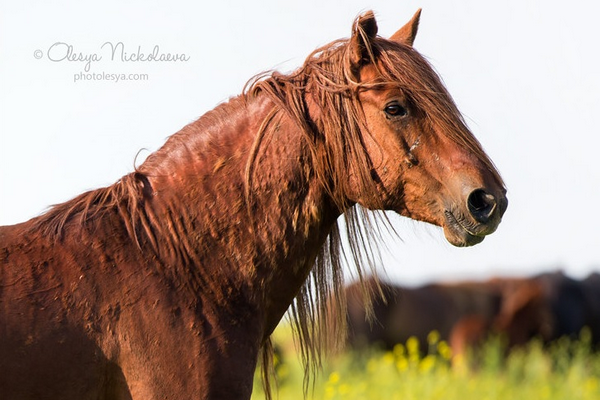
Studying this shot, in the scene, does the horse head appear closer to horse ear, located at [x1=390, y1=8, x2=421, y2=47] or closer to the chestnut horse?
the chestnut horse

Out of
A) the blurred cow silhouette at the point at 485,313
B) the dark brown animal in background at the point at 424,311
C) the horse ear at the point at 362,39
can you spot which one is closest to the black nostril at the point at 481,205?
the horse ear at the point at 362,39

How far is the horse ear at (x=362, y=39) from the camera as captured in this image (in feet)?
10.6

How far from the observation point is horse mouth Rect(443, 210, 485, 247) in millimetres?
3070

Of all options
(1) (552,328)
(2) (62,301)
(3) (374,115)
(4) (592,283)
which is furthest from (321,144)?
(4) (592,283)

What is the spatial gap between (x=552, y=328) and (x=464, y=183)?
437 inches

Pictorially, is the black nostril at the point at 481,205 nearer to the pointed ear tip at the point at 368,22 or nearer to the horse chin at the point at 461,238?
the horse chin at the point at 461,238

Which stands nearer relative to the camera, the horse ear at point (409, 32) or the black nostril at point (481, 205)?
the black nostril at point (481, 205)

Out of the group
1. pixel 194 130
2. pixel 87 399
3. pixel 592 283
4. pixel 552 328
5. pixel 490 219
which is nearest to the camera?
pixel 87 399

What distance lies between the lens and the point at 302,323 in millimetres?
3434


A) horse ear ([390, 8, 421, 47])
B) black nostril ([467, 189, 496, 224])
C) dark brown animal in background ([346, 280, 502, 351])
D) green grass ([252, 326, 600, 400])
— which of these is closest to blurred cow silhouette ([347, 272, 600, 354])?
dark brown animal in background ([346, 280, 502, 351])

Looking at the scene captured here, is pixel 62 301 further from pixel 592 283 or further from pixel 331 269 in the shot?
pixel 592 283

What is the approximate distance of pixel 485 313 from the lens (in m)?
15.2

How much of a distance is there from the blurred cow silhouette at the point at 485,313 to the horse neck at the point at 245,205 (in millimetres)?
9725

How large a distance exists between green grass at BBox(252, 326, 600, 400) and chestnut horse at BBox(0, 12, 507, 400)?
3.88m
